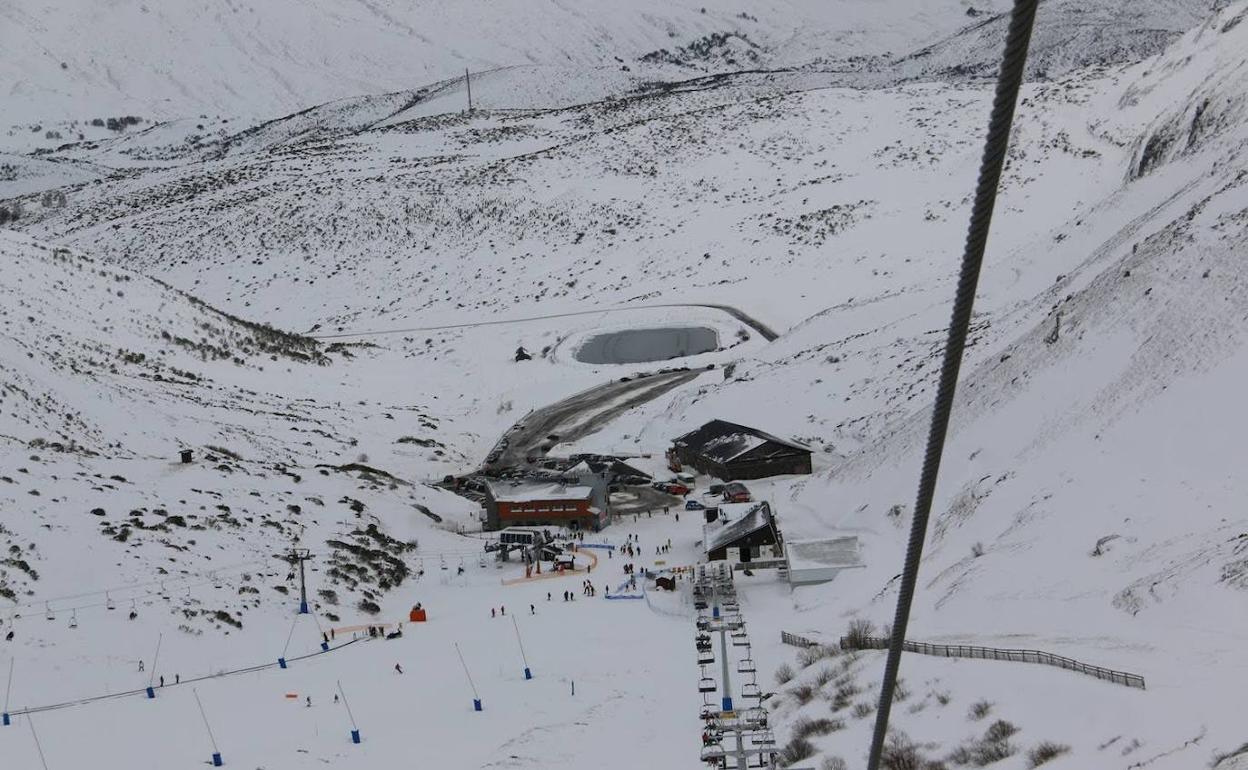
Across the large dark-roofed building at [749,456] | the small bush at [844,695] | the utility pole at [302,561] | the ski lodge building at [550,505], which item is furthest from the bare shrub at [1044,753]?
the large dark-roofed building at [749,456]

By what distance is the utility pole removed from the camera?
32.2m

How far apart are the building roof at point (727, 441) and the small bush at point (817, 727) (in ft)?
91.2

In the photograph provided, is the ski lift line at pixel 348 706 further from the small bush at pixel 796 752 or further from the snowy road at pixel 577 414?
the snowy road at pixel 577 414

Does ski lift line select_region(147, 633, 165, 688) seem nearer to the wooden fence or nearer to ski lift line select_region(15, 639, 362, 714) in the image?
ski lift line select_region(15, 639, 362, 714)

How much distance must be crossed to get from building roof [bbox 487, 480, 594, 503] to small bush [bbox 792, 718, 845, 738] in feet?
77.1

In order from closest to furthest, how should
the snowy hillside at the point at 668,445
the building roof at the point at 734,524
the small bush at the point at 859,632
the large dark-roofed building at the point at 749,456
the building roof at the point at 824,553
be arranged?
the snowy hillside at the point at 668,445 → the small bush at the point at 859,632 → the building roof at the point at 824,553 → the building roof at the point at 734,524 → the large dark-roofed building at the point at 749,456

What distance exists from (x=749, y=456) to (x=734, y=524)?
453 inches

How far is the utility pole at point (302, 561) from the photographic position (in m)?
32.2

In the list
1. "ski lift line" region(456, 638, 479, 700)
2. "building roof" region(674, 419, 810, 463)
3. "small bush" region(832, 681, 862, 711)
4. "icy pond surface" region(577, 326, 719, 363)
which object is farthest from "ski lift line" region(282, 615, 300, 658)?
"icy pond surface" region(577, 326, 719, 363)

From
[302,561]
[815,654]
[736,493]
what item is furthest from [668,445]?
[815,654]

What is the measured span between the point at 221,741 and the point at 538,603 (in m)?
11.9

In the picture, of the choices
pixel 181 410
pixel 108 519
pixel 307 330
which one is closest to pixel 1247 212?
pixel 108 519

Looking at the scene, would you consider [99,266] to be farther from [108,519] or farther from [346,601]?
[346,601]

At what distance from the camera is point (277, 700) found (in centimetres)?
2522
